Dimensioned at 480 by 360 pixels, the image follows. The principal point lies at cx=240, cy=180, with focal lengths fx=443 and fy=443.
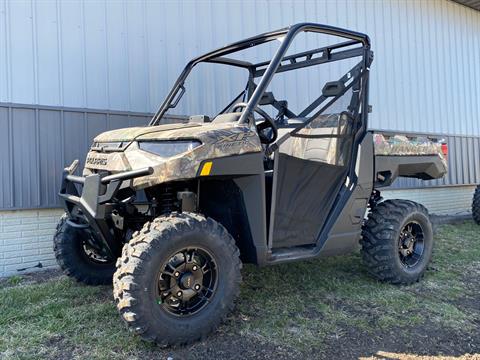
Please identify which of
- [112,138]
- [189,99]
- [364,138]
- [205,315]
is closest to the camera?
[205,315]

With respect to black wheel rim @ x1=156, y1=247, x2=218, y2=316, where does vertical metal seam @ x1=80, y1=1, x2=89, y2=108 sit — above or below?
above

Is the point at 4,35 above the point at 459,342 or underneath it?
above

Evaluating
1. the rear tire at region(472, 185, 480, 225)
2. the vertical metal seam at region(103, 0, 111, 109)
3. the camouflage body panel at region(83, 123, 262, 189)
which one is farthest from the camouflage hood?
the rear tire at region(472, 185, 480, 225)

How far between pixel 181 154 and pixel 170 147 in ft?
0.55

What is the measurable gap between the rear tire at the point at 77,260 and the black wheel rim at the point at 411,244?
305 cm

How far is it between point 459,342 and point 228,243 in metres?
1.92

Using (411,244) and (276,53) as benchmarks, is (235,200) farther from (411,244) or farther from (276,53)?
(411,244)

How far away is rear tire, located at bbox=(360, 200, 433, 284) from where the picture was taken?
4.53 meters

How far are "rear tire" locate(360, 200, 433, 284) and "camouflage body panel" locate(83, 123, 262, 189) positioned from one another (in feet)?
6.10

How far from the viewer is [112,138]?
151 inches

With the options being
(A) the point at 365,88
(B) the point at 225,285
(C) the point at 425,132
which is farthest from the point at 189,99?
(C) the point at 425,132

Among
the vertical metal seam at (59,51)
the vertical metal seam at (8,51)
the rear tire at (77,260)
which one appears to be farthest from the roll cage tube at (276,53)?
the vertical metal seam at (8,51)

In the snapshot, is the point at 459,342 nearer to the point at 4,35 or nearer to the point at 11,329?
the point at 11,329

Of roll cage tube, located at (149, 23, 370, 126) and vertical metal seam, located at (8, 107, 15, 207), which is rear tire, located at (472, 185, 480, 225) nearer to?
roll cage tube, located at (149, 23, 370, 126)
